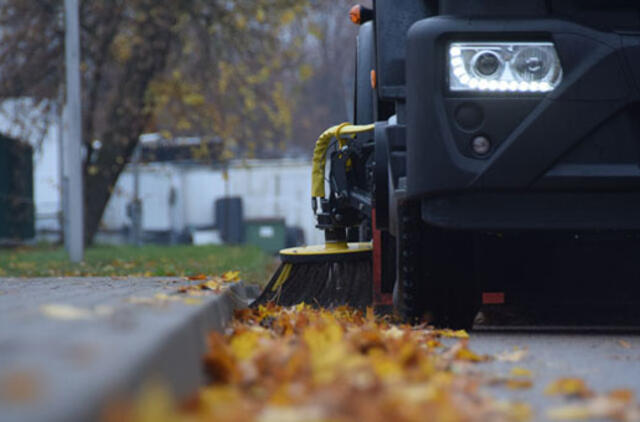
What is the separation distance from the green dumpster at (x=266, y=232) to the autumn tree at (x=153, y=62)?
8776 millimetres

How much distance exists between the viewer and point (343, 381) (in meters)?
2.88

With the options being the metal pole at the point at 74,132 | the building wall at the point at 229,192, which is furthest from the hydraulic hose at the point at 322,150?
the building wall at the point at 229,192

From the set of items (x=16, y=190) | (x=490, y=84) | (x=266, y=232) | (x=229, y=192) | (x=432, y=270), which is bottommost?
(x=266, y=232)

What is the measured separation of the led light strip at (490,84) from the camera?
4.58 m

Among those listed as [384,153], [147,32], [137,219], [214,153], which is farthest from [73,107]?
[137,219]

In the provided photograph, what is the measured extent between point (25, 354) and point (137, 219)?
26713mm

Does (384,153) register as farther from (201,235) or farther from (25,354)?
(201,235)

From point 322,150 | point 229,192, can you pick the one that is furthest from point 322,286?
point 229,192

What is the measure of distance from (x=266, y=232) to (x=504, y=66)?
2419cm

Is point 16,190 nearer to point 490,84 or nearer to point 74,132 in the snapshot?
point 74,132

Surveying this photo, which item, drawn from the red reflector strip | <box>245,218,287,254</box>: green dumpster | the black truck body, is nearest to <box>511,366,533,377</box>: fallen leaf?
the black truck body

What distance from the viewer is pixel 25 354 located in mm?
2314

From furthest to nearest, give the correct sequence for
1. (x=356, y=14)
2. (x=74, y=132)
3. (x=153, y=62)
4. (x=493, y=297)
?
(x=153, y=62), (x=74, y=132), (x=356, y=14), (x=493, y=297)

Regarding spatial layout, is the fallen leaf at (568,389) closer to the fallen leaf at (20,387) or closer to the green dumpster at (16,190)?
the fallen leaf at (20,387)
